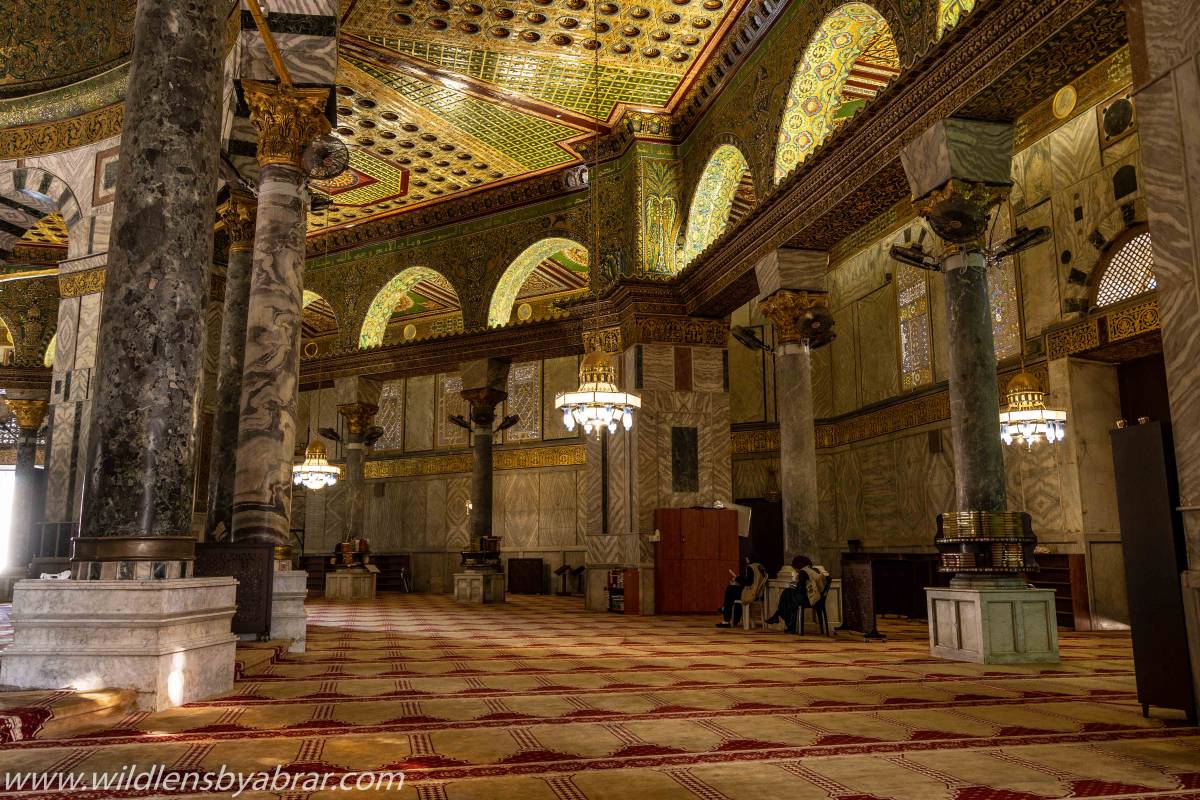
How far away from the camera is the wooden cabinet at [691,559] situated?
1109cm

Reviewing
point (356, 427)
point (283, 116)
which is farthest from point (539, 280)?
point (283, 116)

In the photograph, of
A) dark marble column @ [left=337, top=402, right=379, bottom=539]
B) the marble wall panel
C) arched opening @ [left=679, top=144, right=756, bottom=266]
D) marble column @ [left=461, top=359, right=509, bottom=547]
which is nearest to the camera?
arched opening @ [left=679, top=144, right=756, bottom=266]

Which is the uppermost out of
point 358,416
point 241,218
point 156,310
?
point 241,218

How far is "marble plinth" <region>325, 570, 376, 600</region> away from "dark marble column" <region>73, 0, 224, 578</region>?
11252 mm

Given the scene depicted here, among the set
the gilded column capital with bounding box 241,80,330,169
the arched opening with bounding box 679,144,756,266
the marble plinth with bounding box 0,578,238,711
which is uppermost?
the arched opening with bounding box 679,144,756,266

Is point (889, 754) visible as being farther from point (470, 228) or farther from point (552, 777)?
point (470, 228)

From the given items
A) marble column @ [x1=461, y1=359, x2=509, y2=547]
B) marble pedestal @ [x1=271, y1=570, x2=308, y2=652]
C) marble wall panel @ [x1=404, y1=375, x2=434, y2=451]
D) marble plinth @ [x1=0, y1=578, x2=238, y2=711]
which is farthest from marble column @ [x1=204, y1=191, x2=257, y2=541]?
marble wall panel @ [x1=404, y1=375, x2=434, y2=451]

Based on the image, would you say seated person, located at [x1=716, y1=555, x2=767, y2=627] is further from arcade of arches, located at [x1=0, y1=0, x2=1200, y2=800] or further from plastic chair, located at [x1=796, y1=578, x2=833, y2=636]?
plastic chair, located at [x1=796, y1=578, x2=833, y2=636]

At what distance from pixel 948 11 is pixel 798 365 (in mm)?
3722

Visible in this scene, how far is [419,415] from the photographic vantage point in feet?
61.9

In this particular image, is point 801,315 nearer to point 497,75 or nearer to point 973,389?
point 973,389

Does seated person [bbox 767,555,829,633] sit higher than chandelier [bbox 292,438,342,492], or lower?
lower

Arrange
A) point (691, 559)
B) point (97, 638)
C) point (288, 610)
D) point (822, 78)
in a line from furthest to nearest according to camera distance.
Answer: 1. point (691, 559)
2. point (822, 78)
3. point (288, 610)
4. point (97, 638)

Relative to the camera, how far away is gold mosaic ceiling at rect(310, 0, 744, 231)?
9.53 meters
